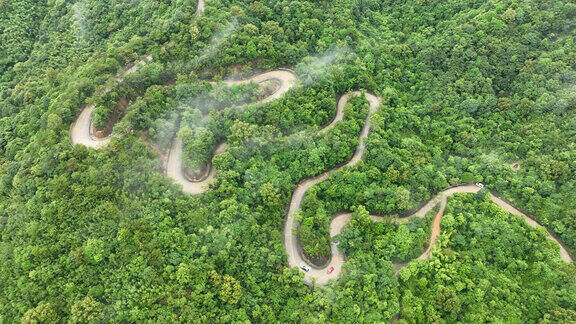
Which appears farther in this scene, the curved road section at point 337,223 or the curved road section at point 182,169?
the curved road section at point 182,169

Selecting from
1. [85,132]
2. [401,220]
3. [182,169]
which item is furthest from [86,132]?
[401,220]

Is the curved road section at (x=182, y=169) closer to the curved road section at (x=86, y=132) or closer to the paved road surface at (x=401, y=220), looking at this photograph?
the curved road section at (x=86, y=132)

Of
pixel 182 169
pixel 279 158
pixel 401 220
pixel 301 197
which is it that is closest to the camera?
pixel 401 220

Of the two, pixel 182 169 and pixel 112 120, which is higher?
pixel 112 120

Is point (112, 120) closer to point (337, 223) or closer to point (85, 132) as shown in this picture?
point (85, 132)

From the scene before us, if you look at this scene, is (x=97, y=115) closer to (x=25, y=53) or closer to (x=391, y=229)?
(x=25, y=53)

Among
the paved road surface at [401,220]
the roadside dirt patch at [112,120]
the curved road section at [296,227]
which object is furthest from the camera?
the roadside dirt patch at [112,120]

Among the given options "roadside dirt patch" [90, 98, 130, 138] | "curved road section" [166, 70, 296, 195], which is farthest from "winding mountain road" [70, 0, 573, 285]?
"roadside dirt patch" [90, 98, 130, 138]

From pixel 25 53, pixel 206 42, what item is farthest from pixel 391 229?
pixel 25 53

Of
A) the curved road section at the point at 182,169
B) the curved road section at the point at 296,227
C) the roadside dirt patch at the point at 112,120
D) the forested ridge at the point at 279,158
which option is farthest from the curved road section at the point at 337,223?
the roadside dirt patch at the point at 112,120
